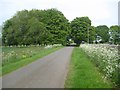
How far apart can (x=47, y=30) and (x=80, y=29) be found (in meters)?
22.8

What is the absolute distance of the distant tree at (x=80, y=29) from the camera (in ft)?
297

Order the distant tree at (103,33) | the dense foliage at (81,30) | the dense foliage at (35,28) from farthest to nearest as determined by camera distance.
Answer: the distant tree at (103,33) → the dense foliage at (81,30) → the dense foliage at (35,28)

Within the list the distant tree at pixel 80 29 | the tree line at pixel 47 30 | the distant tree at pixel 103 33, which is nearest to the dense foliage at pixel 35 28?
the tree line at pixel 47 30

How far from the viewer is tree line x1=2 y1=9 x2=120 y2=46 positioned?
63.8m

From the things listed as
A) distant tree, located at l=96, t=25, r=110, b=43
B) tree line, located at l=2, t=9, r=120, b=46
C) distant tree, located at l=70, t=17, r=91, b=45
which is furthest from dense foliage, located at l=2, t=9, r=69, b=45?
distant tree, located at l=96, t=25, r=110, b=43

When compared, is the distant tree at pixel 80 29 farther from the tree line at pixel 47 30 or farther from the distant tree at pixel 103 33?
the distant tree at pixel 103 33

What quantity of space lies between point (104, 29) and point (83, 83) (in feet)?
325

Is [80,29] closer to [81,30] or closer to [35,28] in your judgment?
[81,30]

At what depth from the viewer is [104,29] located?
10819 cm

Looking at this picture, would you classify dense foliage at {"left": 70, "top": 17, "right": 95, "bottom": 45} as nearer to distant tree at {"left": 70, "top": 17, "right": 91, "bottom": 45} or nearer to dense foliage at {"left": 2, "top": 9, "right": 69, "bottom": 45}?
distant tree at {"left": 70, "top": 17, "right": 91, "bottom": 45}

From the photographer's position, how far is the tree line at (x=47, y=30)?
209ft

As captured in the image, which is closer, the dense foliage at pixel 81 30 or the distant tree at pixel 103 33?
the dense foliage at pixel 81 30

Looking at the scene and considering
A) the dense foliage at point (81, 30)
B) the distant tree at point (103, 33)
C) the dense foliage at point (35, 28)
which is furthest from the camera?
the distant tree at point (103, 33)

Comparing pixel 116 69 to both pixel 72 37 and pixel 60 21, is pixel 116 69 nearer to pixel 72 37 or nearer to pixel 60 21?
pixel 60 21
